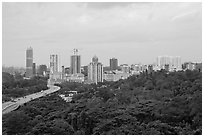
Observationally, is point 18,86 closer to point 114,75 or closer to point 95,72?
point 95,72

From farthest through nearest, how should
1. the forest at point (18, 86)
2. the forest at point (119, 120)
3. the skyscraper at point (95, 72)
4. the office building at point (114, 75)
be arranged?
the office building at point (114, 75) < the skyscraper at point (95, 72) < the forest at point (18, 86) < the forest at point (119, 120)

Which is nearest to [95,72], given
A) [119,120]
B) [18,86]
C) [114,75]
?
[114,75]

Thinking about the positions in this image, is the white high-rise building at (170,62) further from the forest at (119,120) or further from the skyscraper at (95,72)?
the forest at (119,120)

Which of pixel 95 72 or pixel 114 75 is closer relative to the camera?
pixel 95 72

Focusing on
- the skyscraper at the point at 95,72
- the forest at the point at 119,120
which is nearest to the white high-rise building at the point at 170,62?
the skyscraper at the point at 95,72

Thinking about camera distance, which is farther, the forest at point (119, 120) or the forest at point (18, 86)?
the forest at point (18, 86)
